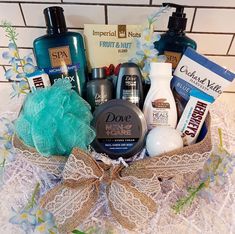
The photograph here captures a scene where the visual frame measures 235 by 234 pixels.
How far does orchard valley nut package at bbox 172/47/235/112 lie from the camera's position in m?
0.51

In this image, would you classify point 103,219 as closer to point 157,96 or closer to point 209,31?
point 157,96

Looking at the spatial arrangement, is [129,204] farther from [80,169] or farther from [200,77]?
[200,77]

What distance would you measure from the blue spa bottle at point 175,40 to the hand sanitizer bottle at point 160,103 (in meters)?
0.08

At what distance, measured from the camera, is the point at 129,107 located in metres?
0.48

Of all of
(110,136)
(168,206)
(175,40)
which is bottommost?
(168,206)

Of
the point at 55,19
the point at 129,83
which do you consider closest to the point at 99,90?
the point at 129,83

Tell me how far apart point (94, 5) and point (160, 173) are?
42 centimetres

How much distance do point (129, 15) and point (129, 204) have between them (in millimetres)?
436

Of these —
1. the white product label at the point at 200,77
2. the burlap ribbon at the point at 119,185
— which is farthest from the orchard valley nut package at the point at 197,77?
the burlap ribbon at the point at 119,185

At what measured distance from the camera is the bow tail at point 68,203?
0.44 meters

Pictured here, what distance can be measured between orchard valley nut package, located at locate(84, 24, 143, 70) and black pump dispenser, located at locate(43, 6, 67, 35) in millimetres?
77

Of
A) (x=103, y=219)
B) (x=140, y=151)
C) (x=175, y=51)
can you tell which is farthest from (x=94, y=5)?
(x=103, y=219)

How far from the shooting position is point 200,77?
0.53m

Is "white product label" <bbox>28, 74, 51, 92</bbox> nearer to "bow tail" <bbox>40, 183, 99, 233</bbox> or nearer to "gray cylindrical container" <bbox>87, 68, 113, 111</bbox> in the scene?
"gray cylindrical container" <bbox>87, 68, 113, 111</bbox>
